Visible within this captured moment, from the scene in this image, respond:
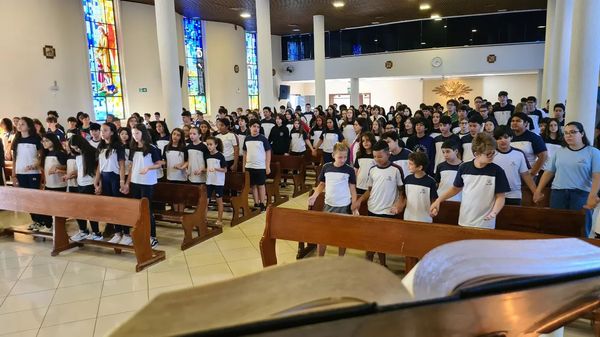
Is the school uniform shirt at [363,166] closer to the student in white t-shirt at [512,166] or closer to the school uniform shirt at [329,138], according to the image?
the student in white t-shirt at [512,166]

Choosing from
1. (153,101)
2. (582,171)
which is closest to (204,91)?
(153,101)

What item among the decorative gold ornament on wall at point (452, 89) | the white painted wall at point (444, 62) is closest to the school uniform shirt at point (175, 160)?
the white painted wall at point (444, 62)

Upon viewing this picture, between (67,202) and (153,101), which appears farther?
(153,101)

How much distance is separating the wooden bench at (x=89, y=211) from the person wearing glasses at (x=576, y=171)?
171 inches

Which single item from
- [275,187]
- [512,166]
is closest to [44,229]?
[275,187]

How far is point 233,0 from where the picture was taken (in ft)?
43.0

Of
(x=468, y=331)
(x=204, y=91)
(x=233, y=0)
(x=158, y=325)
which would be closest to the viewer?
(x=158, y=325)

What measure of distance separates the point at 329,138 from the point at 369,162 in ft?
10.2

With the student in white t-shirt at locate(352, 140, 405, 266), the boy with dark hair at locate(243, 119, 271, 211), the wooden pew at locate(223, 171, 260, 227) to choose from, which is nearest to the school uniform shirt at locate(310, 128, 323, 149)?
the boy with dark hair at locate(243, 119, 271, 211)

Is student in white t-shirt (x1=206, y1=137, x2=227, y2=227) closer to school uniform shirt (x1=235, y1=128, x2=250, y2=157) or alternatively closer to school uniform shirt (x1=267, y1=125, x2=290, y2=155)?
school uniform shirt (x1=235, y1=128, x2=250, y2=157)

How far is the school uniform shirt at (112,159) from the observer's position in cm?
558

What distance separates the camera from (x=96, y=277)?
187 inches

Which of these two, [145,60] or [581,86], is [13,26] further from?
[581,86]

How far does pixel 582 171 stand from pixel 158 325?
15.5ft
